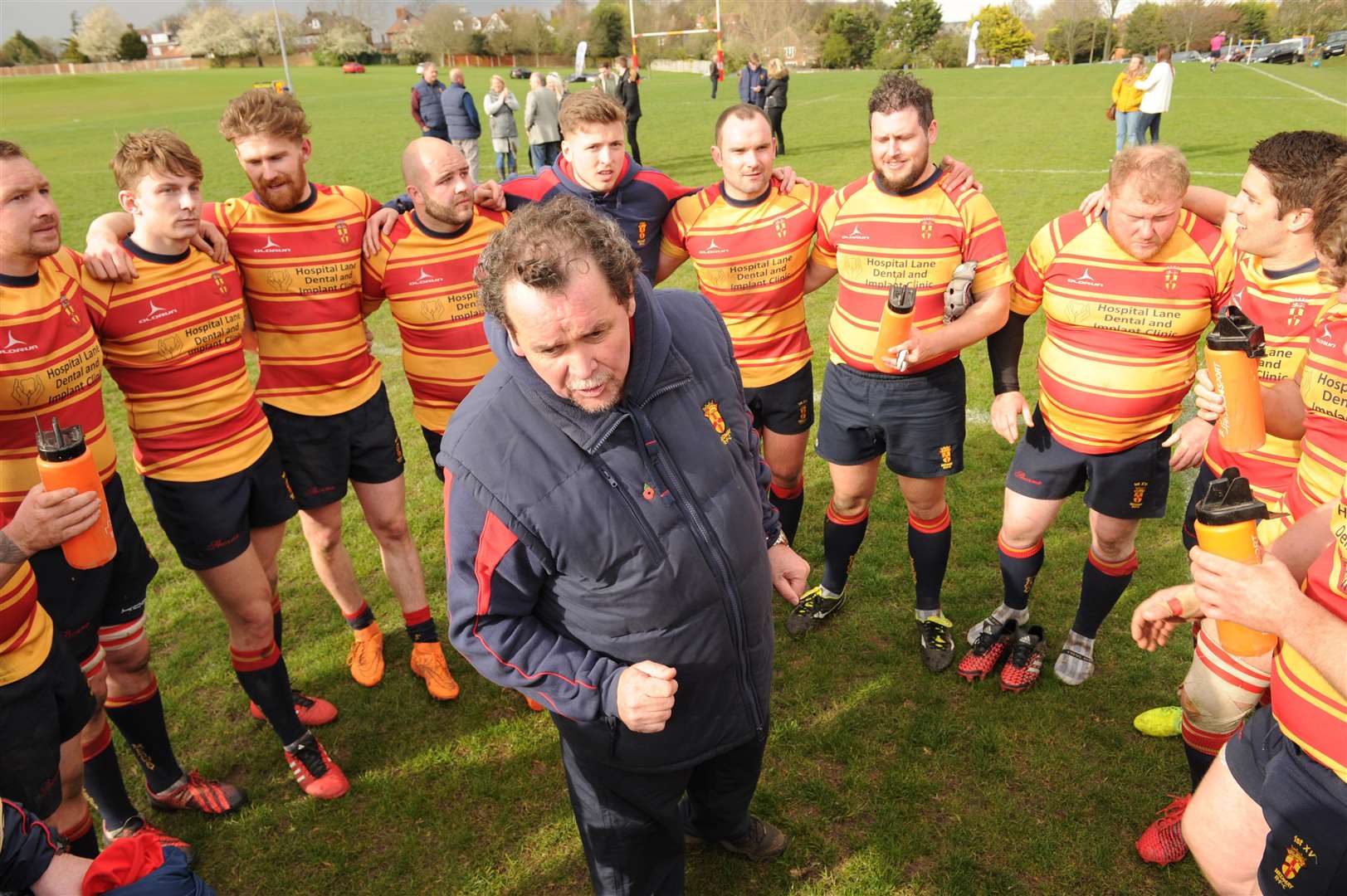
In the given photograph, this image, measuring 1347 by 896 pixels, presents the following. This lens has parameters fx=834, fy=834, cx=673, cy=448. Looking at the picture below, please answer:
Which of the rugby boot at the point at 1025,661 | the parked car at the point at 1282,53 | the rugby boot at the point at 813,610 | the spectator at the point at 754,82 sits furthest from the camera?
the parked car at the point at 1282,53

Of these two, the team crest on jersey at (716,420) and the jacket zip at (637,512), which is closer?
the jacket zip at (637,512)

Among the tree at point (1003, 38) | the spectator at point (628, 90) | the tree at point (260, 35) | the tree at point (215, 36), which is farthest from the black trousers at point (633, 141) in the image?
the tree at point (1003, 38)

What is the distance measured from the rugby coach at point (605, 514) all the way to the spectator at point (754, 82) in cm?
1838

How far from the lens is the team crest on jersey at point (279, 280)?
3689 millimetres

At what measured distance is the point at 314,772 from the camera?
12.1ft

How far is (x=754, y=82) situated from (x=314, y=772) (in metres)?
18.9

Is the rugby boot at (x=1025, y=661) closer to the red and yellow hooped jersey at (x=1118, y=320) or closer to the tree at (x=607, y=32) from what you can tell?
the red and yellow hooped jersey at (x=1118, y=320)

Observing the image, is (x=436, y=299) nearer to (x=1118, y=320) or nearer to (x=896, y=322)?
(x=896, y=322)

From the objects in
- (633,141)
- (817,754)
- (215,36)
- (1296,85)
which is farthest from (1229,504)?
(215,36)

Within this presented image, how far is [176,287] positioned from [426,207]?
1.12m

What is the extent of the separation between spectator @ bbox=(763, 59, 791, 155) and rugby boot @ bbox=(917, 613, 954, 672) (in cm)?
1534

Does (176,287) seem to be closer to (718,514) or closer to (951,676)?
(718,514)

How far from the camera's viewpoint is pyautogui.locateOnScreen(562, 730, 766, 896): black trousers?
8.17 ft

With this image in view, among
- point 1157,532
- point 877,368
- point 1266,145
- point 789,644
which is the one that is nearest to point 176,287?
point 877,368
